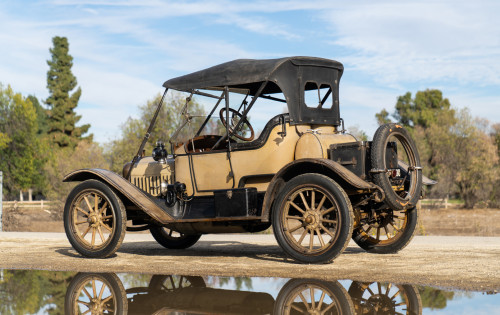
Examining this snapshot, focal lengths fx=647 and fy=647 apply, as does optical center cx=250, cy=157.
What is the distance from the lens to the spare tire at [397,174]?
26.6 ft

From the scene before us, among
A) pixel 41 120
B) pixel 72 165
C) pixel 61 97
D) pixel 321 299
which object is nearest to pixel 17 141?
pixel 61 97

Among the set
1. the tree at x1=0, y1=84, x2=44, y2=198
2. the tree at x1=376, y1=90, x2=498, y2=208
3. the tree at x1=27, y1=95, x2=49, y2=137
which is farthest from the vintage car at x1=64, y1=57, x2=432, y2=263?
the tree at x1=27, y1=95, x2=49, y2=137

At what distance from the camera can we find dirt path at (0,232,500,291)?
272 inches

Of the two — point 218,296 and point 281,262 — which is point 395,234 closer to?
point 281,262

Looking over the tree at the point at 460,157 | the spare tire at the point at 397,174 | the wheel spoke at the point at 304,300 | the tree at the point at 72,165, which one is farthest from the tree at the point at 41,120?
the wheel spoke at the point at 304,300

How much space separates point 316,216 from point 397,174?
1381 millimetres

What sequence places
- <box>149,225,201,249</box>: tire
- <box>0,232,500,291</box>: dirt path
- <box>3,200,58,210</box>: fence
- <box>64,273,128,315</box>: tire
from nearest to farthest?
<box>64,273,128,315</box>: tire
<box>0,232,500,291</box>: dirt path
<box>149,225,201,249</box>: tire
<box>3,200,58,210</box>: fence

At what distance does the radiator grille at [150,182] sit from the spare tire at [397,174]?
339 centimetres

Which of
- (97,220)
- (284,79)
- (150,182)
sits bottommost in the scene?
(97,220)

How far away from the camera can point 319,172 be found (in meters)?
8.35

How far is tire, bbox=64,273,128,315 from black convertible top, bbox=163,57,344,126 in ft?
10.5

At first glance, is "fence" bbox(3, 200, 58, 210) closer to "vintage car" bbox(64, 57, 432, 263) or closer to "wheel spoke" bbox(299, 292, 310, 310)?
"vintage car" bbox(64, 57, 432, 263)

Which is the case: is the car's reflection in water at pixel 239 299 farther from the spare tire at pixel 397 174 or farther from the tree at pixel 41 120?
the tree at pixel 41 120

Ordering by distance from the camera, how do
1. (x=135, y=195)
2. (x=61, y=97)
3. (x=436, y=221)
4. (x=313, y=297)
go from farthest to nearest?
(x=61, y=97) < (x=436, y=221) < (x=135, y=195) < (x=313, y=297)
